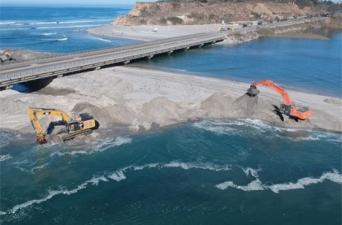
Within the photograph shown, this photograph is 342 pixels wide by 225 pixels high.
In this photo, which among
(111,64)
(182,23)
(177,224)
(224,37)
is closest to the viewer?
(177,224)

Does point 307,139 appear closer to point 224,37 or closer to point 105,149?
point 105,149

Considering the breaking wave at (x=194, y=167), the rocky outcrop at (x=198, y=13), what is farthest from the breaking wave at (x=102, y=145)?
the rocky outcrop at (x=198, y=13)

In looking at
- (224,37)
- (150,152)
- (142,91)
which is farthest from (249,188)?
(224,37)

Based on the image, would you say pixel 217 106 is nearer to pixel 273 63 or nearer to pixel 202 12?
pixel 273 63

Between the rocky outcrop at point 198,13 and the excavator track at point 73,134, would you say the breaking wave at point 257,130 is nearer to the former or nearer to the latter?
the excavator track at point 73,134

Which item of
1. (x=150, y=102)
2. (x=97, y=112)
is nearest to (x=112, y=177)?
(x=97, y=112)

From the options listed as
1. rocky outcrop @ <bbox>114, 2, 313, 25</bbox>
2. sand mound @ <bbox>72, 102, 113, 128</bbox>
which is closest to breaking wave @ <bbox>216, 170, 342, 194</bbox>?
sand mound @ <bbox>72, 102, 113, 128</bbox>
